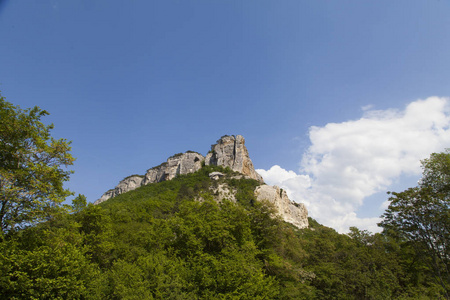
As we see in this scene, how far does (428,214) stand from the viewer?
16.1 m

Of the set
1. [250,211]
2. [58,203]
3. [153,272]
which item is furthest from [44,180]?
[250,211]

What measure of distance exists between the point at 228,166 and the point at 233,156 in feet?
16.0

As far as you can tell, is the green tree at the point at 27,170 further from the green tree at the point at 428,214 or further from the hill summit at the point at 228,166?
the hill summit at the point at 228,166

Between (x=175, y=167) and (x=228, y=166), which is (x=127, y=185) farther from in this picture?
(x=228, y=166)

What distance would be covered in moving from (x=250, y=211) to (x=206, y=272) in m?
7.20

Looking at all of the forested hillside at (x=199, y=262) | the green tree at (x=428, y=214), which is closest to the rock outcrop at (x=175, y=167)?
Result: the forested hillside at (x=199, y=262)

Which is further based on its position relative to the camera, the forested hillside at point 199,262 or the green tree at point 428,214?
the green tree at point 428,214

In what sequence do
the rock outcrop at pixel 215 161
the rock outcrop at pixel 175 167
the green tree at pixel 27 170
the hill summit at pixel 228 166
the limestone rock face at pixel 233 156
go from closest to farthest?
the green tree at pixel 27 170 < the hill summit at pixel 228 166 < the limestone rock face at pixel 233 156 < the rock outcrop at pixel 215 161 < the rock outcrop at pixel 175 167

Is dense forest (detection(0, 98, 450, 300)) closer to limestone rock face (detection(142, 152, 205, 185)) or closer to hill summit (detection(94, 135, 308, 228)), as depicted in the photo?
hill summit (detection(94, 135, 308, 228))

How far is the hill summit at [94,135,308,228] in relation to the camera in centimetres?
6512

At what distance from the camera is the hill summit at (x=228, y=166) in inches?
2564

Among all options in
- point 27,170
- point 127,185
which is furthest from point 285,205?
point 127,185

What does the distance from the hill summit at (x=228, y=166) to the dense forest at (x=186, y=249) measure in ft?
129

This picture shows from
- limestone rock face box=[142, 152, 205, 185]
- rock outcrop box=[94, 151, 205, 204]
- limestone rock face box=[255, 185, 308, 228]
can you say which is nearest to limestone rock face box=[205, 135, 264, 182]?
limestone rock face box=[142, 152, 205, 185]
